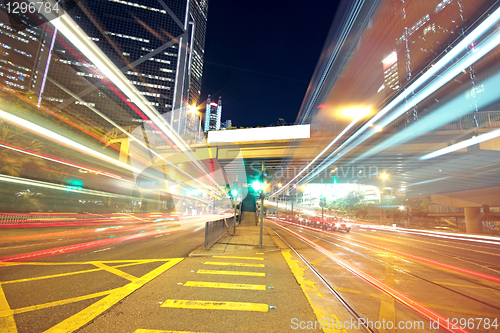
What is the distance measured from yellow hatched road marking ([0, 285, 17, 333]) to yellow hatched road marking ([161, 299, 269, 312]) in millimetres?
2243

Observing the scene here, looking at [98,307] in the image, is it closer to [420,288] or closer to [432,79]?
[420,288]

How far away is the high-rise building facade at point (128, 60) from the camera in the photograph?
121000 millimetres

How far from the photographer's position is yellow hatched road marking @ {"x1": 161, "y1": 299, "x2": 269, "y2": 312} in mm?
4355

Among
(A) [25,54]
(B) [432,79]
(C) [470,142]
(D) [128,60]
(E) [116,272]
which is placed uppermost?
(A) [25,54]

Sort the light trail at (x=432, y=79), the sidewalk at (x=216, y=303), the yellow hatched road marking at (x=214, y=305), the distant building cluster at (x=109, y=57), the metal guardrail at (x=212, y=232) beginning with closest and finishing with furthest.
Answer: the sidewalk at (x=216, y=303) → the yellow hatched road marking at (x=214, y=305) → the light trail at (x=432, y=79) → the metal guardrail at (x=212, y=232) → the distant building cluster at (x=109, y=57)

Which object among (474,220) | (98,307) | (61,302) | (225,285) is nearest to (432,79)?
(225,285)

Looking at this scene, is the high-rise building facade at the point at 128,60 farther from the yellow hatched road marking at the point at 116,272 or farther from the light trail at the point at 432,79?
the yellow hatched road marking at the point at 116,272

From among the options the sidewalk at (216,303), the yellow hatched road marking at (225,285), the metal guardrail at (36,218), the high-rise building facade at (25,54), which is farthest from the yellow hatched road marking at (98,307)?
the high-rise building facade at (25,54)

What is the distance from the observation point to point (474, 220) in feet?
92.0

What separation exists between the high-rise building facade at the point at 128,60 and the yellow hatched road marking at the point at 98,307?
123 m

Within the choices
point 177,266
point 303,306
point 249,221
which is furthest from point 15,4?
point 303,306

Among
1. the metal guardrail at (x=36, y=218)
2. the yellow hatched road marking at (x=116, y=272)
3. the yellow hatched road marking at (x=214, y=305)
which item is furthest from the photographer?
the metal guardrail at (x=36, y=218)

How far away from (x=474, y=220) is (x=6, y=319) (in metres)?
41.6

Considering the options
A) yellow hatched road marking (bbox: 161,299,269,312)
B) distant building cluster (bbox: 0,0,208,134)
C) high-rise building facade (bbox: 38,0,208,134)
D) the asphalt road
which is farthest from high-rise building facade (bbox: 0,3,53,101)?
the asphalt road
